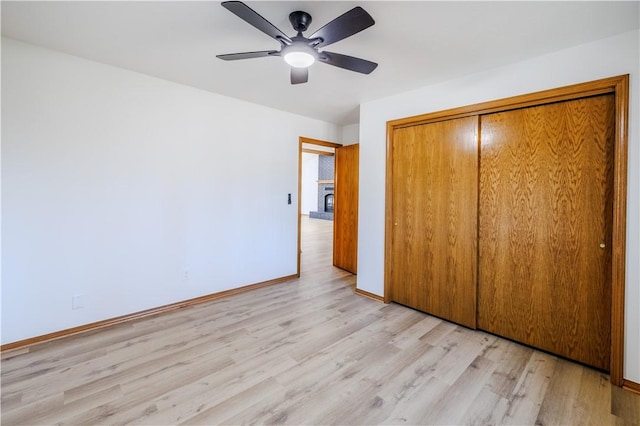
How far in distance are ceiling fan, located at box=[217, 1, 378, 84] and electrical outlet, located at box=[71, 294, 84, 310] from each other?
2381 mm

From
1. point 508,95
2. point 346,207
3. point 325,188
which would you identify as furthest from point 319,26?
point 325,188

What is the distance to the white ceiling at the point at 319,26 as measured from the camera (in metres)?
1.71

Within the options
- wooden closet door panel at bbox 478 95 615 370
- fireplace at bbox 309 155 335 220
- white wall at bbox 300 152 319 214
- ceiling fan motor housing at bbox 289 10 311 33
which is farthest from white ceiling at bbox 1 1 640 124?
white wall at bbox 300 152 319 214

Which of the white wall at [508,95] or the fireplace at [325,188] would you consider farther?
the fireplace at [325,188]

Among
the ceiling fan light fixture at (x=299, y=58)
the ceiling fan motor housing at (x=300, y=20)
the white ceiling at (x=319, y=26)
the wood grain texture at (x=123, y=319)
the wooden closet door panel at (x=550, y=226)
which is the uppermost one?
the white ceiling at (x=319, y=26)

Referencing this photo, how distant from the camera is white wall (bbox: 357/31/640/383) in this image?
184 cm

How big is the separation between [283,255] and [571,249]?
122 inches

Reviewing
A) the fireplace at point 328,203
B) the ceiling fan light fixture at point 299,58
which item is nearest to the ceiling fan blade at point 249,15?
the ceiling fan light fixture at point 299,58

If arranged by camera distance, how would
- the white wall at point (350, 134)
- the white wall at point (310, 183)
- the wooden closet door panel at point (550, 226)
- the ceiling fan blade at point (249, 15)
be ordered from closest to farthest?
the ceiling fan blade at point (249, 15)
the wooden closet door panel at point (550, 226)
the white wall at point (350, 134)
the white wall at point (310, 183)

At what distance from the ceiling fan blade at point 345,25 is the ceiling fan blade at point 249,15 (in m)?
0.23

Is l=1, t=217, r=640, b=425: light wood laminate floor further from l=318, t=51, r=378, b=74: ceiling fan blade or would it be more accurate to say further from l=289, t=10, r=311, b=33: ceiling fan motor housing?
l=289, t=10, r=311, b=33: ceiling fan motor housing

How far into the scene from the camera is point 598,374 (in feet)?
6.59

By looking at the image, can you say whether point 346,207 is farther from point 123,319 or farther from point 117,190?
point 123,319

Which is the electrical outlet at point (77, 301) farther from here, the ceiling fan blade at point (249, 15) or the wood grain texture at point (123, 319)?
the ceiling fan blade at point (249, 15)
